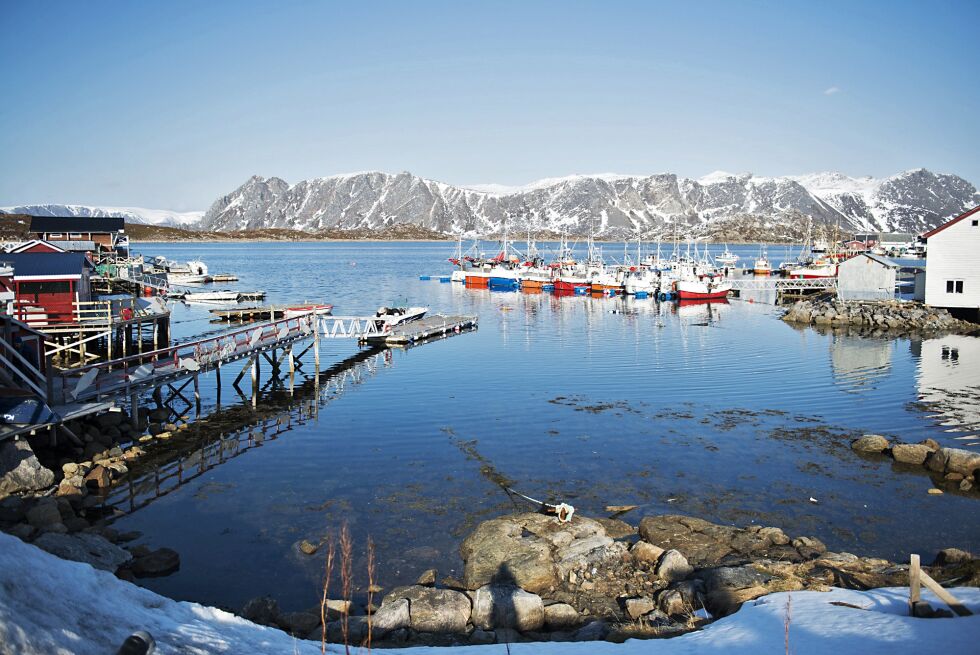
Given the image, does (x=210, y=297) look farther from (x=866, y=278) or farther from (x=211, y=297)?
(x=866, y=278)

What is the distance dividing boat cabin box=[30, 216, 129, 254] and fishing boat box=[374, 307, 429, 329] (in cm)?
3874

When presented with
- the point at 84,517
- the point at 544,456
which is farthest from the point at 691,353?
the point at 84,517

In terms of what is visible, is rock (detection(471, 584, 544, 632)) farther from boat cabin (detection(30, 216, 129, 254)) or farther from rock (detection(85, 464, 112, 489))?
boat cabin (detection(30, 216, 129, 254))

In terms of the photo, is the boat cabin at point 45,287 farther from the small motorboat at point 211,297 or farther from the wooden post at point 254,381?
the small motorboat at point 211,297

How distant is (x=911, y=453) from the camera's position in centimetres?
2070

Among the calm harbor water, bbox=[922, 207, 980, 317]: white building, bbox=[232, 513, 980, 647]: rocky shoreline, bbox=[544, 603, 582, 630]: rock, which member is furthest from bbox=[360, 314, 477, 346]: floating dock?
bbox=[922, 207, 980, 317]: white building

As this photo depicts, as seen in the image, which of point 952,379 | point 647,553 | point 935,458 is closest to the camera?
point 647,553

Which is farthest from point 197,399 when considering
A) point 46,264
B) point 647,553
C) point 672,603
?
point 672,603

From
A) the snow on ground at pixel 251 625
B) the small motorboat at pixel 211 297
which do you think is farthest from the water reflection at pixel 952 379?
the small motorboat at pixel 211 297

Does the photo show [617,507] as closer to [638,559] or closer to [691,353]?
[638,559]

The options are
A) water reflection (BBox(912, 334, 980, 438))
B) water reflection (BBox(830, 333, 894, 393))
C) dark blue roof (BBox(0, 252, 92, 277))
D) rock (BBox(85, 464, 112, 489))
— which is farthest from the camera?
water reflection (BBox(830, 333, 894, 393))

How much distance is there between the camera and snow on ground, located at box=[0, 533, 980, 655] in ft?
21.7

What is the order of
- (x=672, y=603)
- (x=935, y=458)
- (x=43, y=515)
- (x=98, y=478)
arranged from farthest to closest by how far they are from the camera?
(x=935, y=458), (x=98, y=478), (x=43, y=515), (x=672, y=603)

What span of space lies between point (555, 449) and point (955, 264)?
40.5 m
